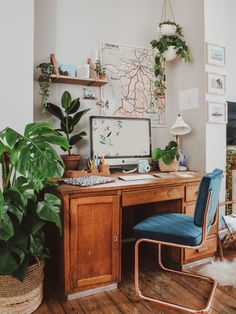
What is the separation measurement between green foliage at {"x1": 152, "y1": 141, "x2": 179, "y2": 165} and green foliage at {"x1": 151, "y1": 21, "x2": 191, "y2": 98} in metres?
0.63

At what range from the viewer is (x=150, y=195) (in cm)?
193

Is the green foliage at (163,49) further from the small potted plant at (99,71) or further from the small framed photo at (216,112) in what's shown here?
the small potted plant at (99,71)

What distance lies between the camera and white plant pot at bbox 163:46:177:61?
2.60 metres

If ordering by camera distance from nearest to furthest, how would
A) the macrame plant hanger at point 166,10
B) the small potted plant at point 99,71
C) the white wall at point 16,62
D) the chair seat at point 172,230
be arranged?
the chair seat at point 172,230
the white wall at point 16,62
the small potted plant at point 99,71
the macrame plant hanger at point 166,10

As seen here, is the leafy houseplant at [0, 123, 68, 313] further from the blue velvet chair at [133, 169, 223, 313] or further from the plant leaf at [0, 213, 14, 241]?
the blue velvet chair at [133, 169, 223, 313]

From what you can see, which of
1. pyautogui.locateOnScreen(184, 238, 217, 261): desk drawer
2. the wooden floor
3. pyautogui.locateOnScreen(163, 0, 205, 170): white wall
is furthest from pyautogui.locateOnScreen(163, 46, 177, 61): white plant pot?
the wooden floor

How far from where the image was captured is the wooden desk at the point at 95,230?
5.51ft

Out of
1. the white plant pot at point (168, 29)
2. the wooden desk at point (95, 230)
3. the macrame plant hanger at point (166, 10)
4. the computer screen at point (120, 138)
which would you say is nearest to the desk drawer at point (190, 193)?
the wooden desk at point (95, 230)

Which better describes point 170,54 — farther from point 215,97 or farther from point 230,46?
point 230,46

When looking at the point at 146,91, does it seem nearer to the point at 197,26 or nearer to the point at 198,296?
the point at 197,26

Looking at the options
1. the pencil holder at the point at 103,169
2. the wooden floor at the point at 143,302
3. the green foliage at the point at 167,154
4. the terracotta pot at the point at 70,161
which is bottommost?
the wooden floor at the point at 143,302

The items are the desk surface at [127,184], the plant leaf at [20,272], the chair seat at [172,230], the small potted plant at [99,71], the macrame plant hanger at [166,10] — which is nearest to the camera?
the plant leaf at [20,272]

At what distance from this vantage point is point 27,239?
1496mm

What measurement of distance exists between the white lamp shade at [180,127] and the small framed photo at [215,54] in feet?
1.94
